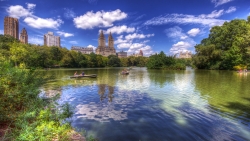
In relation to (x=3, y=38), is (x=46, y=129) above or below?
below

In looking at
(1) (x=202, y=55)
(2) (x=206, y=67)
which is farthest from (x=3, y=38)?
(2) (x=206, y=67)

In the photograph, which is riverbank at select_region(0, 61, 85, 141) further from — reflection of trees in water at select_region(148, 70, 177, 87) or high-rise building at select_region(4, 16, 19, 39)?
high-rise building at select_region(4, 16, 19, 39)

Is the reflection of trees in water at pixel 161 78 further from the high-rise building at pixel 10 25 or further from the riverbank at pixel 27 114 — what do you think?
the high-rise building at pixel 10 25

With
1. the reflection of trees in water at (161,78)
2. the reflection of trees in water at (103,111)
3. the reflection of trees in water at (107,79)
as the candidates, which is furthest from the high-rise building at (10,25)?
the reflection of trees in water at (103,111)

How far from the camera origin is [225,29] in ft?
181

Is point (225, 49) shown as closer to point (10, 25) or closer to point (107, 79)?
point (107, 79)

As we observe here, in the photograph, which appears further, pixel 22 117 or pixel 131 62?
pixel 131 62

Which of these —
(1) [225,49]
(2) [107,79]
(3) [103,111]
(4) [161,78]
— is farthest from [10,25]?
(3) [103,111]

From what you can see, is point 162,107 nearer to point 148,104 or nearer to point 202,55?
point 148,104

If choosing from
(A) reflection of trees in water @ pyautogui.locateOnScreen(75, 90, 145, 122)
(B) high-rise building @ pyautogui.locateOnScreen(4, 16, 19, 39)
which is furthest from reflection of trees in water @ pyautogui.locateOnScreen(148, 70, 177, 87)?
(B) high-rise building @ pyautogui.locateOnScreen(4, 16, 19, 39)

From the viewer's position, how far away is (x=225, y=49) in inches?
2306

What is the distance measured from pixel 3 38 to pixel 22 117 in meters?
72.9

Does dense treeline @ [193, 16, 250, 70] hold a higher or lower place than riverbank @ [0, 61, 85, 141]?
higher

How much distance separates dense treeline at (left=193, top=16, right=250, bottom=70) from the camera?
163 ft
